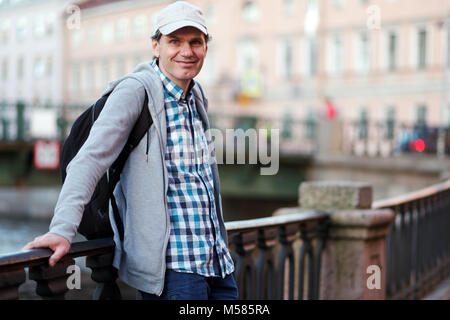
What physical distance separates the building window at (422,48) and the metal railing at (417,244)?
30.0 metres

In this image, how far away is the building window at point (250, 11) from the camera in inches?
1820

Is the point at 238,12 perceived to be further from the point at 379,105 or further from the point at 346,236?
the point at 346,236

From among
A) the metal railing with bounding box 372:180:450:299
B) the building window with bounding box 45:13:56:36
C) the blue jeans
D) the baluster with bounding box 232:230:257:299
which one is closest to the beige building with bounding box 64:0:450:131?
the building window with bounding box 45:13:56:36

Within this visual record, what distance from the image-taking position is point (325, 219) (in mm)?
5109

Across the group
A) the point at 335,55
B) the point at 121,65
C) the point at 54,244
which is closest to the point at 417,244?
the point at 54,244

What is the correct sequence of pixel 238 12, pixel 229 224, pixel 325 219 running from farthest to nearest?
1. pixel 238 12
2. pixel 325 219
3. pixel 229 224

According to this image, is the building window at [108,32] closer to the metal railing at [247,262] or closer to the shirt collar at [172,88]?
the metal railing at [247,262]

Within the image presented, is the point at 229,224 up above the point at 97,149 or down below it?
below

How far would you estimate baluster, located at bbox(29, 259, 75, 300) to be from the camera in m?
2.71

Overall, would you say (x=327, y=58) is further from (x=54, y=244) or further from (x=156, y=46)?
(x=54, y=244)

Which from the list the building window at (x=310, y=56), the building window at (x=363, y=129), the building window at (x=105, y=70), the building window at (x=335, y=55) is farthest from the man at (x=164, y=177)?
the building window at (x=105, y=70)

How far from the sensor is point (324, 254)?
17.2ft
